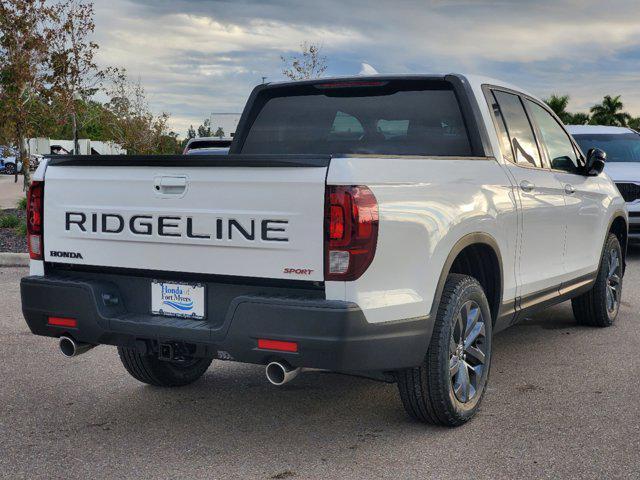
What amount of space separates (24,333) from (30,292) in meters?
2.86

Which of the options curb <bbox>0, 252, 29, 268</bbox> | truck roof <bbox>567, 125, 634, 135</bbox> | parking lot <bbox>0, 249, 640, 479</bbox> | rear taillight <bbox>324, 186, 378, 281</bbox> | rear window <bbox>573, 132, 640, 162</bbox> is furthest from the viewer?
truck roof <bbox>567, 125, 634, 135</bbox>

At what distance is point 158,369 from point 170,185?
1669 mm

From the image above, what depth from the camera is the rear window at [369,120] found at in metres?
5.35

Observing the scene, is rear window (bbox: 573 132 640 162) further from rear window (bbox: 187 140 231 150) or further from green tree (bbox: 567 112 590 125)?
green tree (bbox: 567 112 590 125)

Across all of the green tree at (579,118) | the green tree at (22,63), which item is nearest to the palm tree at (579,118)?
the green tree at (579,118)

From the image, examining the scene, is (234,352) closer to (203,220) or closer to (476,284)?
(203,220)

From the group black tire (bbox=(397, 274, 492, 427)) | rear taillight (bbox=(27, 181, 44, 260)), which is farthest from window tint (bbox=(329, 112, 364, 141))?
rear taillight (bbox=(27, 181, 44, 260))

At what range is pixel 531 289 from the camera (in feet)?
18.6

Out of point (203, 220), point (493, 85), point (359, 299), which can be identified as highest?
point (493, 85)

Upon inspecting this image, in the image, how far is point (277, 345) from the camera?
3959 mm

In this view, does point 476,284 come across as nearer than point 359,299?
No

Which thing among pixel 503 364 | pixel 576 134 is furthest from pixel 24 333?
pixel 576 134

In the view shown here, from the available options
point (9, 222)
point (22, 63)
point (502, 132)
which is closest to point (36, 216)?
point (502, 132)

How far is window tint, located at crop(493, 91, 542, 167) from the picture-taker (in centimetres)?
564
